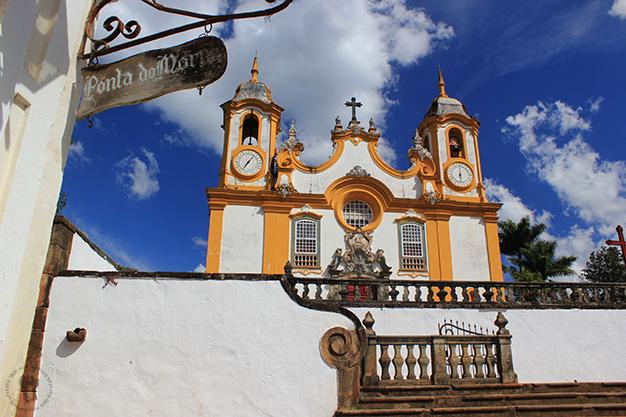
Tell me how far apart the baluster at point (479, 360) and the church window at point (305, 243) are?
28.8 ft

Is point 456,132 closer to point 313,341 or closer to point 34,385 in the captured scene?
point 313,341


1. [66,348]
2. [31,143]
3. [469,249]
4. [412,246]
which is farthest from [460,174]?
[31,143]

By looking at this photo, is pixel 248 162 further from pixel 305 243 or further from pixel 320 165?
pixel 305 243

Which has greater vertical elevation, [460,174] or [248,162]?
[460,174]

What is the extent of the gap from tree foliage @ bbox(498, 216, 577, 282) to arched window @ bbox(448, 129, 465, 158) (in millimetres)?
9042

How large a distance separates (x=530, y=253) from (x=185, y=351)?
76.9 ft

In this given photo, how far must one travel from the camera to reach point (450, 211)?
1642 cm

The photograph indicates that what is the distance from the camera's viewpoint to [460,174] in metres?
17.6

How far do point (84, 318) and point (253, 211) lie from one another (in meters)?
9.42

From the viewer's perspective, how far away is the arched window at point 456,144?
18531 millimetres

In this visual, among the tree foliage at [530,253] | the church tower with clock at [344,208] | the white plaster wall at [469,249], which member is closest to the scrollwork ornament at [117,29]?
the church tower with clock at [344,208]

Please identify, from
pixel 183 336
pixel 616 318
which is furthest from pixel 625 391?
pixel 183 336

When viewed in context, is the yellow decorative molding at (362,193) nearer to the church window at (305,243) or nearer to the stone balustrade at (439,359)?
the church window at (305,243)

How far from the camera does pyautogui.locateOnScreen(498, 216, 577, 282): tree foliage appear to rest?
80.9ft
